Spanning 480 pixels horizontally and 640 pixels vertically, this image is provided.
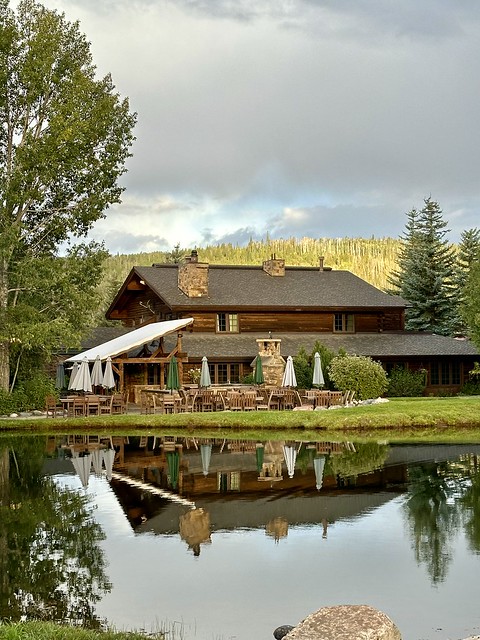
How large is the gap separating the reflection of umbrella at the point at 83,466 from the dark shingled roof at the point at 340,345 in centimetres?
1612

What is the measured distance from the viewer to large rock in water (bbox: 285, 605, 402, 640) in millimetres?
7059

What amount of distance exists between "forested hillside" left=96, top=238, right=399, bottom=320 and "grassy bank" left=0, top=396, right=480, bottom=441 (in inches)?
4068

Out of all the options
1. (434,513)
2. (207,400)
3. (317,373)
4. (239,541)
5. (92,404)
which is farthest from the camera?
(317,373)

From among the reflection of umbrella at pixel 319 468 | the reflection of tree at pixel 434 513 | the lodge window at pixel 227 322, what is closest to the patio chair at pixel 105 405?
the lodge window at pixel 227 322

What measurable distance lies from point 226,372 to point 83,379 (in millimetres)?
8277

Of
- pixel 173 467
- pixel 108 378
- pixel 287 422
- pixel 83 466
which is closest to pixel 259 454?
pixel 173 467

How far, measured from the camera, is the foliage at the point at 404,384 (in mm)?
40312

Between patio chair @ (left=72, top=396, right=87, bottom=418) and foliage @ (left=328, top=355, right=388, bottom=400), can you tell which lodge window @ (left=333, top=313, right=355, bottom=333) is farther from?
patio chair @ (left=72, top=396, right=87, bottom=418)

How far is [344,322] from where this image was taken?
44875 mm

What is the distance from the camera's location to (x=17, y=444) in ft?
84.5

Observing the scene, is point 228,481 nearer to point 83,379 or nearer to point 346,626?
point 346,626

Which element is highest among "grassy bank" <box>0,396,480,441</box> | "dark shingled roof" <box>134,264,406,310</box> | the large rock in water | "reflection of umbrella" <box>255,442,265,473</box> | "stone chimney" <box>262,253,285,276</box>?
"stone chimney" <box>262,253,285,276</box>

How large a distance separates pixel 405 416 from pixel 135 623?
20648mm

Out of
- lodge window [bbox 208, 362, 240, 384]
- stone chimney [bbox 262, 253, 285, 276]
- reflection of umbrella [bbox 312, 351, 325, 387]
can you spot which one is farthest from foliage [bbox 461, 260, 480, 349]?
stone chimney [bbox 262, 253, 285, 276]
